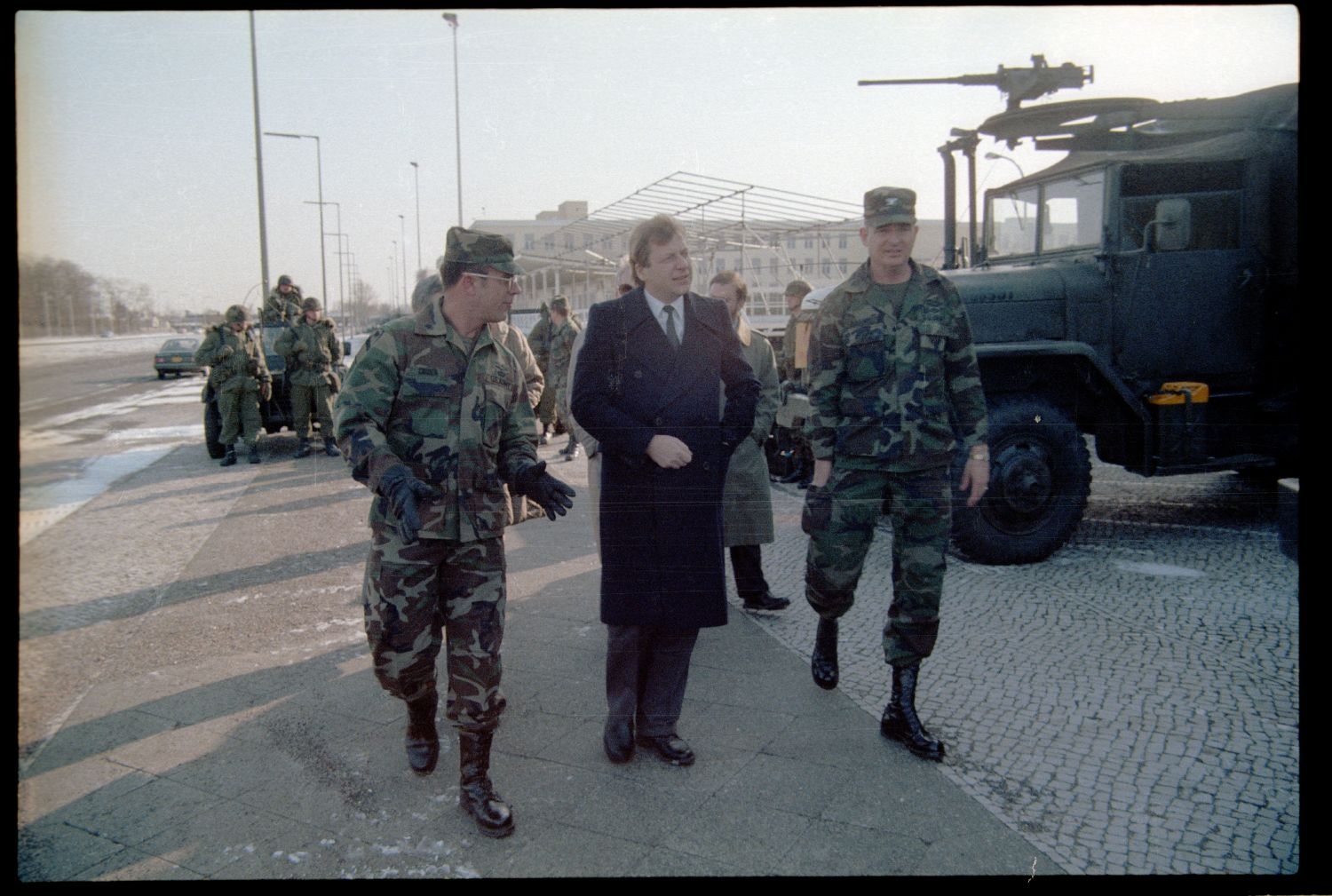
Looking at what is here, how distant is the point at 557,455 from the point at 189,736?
7020 mm

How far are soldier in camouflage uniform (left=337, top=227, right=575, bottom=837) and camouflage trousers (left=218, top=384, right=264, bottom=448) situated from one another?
7633 millimetres

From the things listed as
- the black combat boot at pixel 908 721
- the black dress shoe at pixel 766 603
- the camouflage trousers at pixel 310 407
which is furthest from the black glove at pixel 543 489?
the camouflage trousers at pixel 310 407

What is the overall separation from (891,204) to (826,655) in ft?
5.50

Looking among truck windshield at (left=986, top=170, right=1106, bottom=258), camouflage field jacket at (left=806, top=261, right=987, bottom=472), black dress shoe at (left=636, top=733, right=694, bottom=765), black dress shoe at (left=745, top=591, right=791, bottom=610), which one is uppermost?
truck windshield at (left=986, top=170, right=1106, bottom=258)

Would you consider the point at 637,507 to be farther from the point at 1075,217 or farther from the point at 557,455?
the point at 557,455

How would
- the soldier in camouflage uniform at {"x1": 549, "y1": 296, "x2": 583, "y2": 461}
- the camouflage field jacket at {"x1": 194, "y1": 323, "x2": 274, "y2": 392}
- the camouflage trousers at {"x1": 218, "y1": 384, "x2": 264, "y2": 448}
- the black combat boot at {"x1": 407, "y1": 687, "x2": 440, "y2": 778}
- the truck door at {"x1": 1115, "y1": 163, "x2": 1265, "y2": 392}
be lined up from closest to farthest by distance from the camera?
the black combat boot at {"x1": 407, "y1": 687, "x2": 440, "y2": 778} < the truck door at {"x1": 1115, "y1": 163, "x2": 1265, "y2": 392} < the camouflage field jacket at {"x1": 194, "y1": 323, "x2": 274, "y2": 392} < the soldier in camouflage uniform at {"x1": 549, "y1": 296, "x2": 583, "y2": 461} < the camouflage trousers at {"x1": 218, "y1": 384, "x2": 264, "y2": 448}

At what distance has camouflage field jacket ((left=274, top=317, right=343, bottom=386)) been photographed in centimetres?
983

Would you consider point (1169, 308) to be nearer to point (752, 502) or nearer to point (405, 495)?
point (752, 502)

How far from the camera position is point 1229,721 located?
10.2 feet

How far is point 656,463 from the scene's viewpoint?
279cm

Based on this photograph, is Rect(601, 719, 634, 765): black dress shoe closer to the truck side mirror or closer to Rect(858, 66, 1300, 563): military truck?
Rect(858, 66, 1300, 563): military truck

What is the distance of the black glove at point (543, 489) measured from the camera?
104 inches

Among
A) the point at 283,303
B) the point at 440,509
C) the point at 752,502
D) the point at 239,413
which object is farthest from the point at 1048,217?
the point at 283,303

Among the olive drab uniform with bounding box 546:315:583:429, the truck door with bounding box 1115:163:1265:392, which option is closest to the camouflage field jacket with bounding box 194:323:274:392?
the olive drab uniform with bounding box 546:315:583:429
